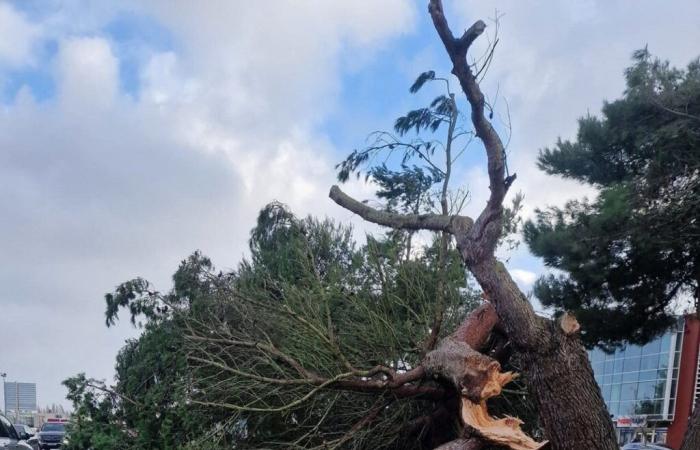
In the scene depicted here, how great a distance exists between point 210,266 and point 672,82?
602cm

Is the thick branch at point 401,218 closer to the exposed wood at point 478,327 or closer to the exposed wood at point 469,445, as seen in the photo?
the exposed wood at point 478,327

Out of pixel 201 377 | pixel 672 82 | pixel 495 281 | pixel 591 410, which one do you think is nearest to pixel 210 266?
pixel 201 377

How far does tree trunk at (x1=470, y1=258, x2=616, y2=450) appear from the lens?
5090mm

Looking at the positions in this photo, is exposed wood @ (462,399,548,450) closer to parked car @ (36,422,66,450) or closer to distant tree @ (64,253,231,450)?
distant tree @ (64,253,231,450)

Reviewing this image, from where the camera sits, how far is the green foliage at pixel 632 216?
27.4ft

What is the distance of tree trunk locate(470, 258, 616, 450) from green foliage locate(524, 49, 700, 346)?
376cm

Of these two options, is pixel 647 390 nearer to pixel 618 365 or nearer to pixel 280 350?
pixel 618 365

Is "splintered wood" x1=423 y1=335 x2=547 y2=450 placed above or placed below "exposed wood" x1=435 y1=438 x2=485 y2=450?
above

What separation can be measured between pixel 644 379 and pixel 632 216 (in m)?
23.0

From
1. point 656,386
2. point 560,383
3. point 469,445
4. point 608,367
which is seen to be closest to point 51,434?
point 469,445

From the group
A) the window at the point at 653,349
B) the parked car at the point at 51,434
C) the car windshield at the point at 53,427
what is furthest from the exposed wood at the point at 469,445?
the window at the point at 653,349

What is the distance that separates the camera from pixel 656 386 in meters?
27.6

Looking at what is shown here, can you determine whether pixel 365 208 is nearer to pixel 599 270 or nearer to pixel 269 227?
pixel 269 227

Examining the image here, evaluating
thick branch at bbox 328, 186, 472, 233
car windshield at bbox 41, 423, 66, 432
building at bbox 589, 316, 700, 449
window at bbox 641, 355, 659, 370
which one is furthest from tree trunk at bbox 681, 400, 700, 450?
window at bbox 641, 355, 659, 370
